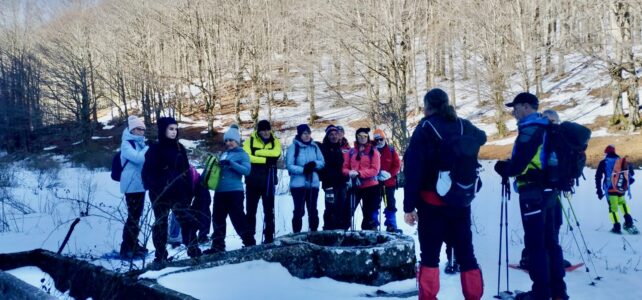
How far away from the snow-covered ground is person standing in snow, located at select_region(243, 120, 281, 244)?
0.50 meters

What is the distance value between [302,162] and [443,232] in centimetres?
388

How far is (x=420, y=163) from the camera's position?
13.3 ft

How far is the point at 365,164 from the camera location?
822cm

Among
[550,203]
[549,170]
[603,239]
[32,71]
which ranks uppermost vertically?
[32,71]

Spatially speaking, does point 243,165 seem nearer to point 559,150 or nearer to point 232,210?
point 232,210

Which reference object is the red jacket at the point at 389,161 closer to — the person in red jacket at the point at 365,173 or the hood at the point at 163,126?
the person in red jacket at the point at 365,173

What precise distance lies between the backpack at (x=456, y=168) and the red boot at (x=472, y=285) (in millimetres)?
519

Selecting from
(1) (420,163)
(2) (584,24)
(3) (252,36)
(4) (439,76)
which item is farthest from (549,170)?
(4) (439,76)

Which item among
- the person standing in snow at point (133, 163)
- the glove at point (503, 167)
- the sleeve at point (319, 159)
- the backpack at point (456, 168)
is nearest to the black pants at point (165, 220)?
the person standing in snow at point (133, 163)

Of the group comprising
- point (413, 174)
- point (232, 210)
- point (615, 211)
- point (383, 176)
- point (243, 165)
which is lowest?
point (615, 211)

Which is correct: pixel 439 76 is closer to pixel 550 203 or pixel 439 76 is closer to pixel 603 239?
pixel 603 239

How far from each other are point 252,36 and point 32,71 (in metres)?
18.0

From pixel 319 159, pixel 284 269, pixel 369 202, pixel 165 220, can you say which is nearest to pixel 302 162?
pixel 319 159

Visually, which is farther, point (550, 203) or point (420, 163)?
point (550, 203)
